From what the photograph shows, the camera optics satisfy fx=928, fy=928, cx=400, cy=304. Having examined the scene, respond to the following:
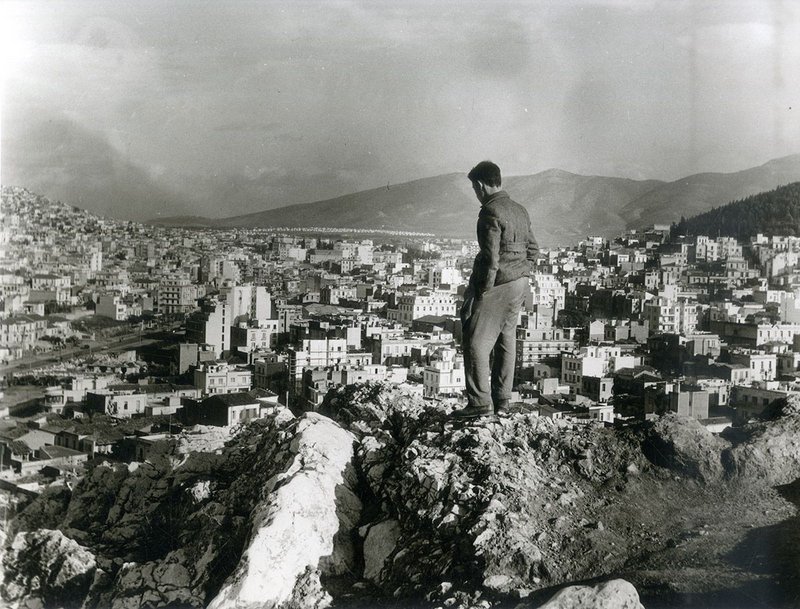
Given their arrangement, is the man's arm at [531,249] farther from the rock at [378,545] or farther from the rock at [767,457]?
the rock at [378,545]

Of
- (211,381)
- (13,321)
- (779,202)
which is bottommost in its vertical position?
(211,381)

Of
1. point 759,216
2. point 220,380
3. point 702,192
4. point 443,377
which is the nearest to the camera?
point 443,377

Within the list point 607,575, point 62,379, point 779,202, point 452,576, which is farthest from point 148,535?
point 779,202

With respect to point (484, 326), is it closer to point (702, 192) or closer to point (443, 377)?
point (443, 377)

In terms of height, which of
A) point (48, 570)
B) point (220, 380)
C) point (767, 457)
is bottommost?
point (220, 380)

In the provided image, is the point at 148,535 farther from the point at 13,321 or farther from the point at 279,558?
the point at 13,321

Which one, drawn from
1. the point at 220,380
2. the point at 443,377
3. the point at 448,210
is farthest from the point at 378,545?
the point at 448,210

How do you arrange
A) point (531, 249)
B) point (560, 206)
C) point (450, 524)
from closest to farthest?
point (450, 524) → point (531, 249) → point (560, 206)

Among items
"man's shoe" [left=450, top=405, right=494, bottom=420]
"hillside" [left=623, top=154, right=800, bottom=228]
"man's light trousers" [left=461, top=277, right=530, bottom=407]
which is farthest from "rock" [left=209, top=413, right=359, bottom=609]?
"hillside" [left=623, top=154, right=800, bottom=228]
